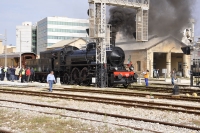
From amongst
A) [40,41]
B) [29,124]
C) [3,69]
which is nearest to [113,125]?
[29,124]

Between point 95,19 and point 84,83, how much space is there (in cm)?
552

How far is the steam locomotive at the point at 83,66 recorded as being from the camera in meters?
22.7

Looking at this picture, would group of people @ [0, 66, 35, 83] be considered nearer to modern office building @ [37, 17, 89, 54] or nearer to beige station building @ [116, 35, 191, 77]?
beige station building @ [116, 35, 191, 77]

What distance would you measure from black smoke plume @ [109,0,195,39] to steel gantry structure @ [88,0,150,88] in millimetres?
1095

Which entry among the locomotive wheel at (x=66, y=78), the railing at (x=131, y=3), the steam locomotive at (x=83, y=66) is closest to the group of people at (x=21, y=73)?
the steam locomotive at (x=83, y=66)

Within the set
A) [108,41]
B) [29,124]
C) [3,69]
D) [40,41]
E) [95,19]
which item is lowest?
[29,124]

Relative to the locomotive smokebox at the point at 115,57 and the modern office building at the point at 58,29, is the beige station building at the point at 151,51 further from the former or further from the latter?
the modern office building at the point at 58,29

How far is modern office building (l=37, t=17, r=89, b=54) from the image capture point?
91812 millimetres

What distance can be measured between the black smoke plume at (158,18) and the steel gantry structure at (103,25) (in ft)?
3.59

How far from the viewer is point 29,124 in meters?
8.88

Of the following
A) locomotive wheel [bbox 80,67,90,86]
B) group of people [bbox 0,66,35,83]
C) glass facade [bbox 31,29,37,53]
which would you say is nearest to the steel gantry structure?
locomotive wheel [bbox 80,67,90,86]

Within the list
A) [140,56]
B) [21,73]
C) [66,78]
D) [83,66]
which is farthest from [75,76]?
[140,56]

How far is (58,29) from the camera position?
93.4 m

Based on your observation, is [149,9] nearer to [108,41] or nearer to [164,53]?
[108,41]
